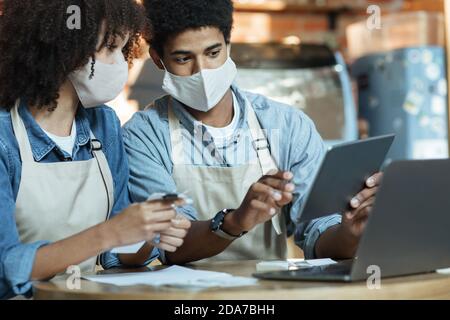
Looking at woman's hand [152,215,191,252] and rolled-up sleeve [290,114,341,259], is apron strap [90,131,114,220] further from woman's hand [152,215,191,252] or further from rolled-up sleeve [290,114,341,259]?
rolled-up sleeve [290,114,341,259]

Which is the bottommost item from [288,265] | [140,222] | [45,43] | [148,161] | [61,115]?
[288,265]

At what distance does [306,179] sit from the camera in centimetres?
193

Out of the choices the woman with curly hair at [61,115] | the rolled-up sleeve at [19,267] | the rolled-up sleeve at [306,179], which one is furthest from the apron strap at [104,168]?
the rolled-up sleeve at [306,179]

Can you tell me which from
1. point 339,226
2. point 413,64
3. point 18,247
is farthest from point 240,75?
point 18,247

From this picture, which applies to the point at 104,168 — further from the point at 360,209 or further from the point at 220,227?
the point at 360,209

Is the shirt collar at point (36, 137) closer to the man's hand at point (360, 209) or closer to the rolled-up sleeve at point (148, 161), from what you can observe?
the rolled-up sleeve at point (148, 161)

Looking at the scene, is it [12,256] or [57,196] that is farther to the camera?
[57,196]

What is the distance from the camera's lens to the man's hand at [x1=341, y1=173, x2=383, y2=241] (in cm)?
157

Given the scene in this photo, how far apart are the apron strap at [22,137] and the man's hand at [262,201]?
1.38ft

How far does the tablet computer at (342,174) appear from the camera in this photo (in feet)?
4.35

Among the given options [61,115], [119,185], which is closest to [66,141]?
[61,115]

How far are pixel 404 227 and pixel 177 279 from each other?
411 mm

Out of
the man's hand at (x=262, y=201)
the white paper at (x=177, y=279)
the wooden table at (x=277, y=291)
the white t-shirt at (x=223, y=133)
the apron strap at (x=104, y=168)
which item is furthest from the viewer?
the white t-shirt at (x=223, y=133)

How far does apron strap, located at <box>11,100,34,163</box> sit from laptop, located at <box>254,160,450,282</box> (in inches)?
20.9
